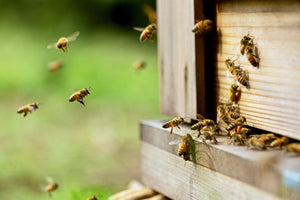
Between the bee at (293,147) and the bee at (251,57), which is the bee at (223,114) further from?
the bee at (293,147)

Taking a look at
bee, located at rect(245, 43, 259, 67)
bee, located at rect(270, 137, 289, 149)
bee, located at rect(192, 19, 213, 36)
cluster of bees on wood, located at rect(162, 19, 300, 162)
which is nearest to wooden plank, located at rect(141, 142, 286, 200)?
cluster of bees on wood, located at rect(162, 19, 300, 162)

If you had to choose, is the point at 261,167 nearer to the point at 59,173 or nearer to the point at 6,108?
the point at 59,173

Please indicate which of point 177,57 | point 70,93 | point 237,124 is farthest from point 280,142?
point 70,93

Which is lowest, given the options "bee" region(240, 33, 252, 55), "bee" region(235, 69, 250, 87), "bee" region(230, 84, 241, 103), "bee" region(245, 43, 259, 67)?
"bee" region(230, 84, 241, 103)

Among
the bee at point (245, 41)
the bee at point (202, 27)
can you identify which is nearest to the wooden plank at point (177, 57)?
the bee at point (202, 27)

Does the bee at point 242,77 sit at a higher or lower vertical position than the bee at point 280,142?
higher

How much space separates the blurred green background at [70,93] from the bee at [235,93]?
1279 millimetres

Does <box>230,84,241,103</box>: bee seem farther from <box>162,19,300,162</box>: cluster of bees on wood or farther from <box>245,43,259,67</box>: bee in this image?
<box>245,43,259,67</box>: bee

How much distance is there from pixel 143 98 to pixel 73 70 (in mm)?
1918

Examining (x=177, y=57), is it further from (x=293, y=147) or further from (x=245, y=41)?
(x=293, y=147)

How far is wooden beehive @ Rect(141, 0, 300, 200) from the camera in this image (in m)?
2.09

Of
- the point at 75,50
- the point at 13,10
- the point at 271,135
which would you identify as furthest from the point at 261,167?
the point at 13,10

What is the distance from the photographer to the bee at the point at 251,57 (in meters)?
2.34

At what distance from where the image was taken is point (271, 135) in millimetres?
2266
